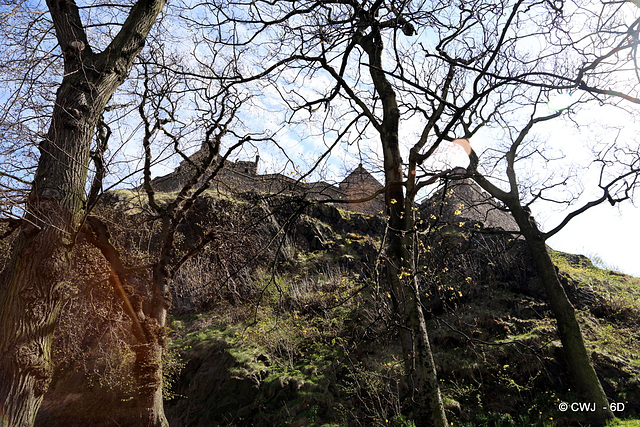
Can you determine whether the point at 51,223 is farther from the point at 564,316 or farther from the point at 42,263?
the point at 564,316

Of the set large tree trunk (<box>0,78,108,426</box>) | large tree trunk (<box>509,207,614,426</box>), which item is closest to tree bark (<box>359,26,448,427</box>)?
large tree trunk (<box>0,78,108,426</box>)

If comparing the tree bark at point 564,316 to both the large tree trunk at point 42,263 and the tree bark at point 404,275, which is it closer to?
the tree bark at point 404,275

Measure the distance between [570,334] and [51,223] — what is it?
26.4 ft

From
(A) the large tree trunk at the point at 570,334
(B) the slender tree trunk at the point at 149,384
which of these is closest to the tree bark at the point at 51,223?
(B) the slender tree trunk at the point at 149,384

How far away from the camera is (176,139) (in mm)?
5926

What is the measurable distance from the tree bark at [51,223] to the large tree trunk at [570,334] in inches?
303

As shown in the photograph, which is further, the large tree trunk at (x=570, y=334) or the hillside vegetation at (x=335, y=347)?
the hillside vegetation at (x=335, y=347)

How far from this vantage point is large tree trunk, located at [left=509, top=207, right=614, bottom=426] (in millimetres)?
5855

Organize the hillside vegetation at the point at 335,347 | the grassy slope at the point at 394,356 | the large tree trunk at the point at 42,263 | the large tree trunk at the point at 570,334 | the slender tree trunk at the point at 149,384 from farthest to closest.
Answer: the hillside vegetation at the point at 335,347 < the grassy slope at the point at 394,356 < the slender tree trunk at the point at 149,384 < the large tree trunk at the point at 570,334 < the large tree trunk at the point at 42,263

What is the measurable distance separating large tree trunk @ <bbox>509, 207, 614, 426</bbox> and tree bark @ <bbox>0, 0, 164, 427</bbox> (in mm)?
7695

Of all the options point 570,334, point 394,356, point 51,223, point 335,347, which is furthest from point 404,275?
point 335,347

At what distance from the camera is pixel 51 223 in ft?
10.0

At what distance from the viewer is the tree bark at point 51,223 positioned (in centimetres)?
278

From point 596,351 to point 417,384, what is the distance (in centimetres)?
617
